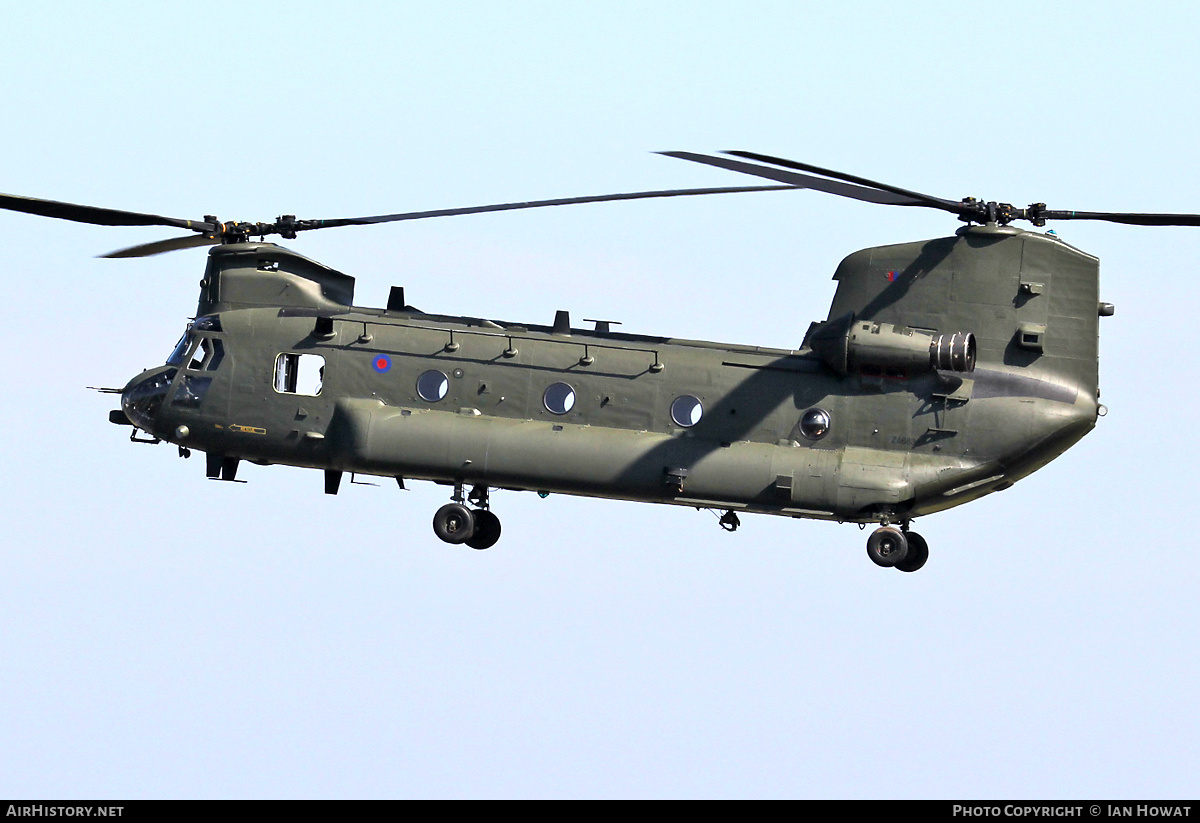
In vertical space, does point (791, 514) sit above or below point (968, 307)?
below

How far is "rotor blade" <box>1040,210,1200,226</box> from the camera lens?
31.5 metres

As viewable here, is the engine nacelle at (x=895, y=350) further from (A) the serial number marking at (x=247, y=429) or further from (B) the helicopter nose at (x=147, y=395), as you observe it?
(B) the helicopter nose at (x=147, y=395)

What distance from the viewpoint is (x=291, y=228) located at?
36.0 metres

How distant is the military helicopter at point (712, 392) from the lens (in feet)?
107

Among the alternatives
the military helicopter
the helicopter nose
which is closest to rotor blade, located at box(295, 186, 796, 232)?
the military helicopter

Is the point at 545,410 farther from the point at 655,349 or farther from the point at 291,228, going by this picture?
the point at 291,228

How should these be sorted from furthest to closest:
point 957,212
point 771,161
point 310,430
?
point 310,430 < point 957,212 < point 771,161

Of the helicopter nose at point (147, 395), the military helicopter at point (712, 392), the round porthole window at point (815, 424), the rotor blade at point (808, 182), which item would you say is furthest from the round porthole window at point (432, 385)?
the rotor blade at point (808, 182)

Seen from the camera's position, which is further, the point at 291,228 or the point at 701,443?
the point at 291,228

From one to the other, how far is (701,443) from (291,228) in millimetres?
8035

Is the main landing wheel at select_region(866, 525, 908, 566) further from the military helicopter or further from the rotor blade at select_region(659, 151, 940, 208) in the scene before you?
the rotor blade at select_region(659, 151, 940, 208)

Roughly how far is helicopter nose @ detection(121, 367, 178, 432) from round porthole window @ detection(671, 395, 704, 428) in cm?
855

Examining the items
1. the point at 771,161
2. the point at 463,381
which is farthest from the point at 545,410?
the point at 771,161

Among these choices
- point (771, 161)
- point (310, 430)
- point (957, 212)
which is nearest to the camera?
point (771, 161)
